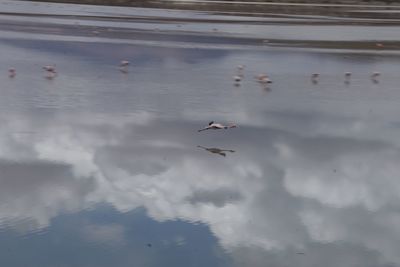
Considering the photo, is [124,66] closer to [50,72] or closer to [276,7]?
[50,72]

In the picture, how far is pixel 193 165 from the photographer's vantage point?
11.4 m

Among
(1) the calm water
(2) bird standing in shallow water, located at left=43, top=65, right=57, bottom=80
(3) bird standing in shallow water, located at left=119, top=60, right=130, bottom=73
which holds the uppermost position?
(1) the calm water

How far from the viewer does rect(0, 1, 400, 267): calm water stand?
8422 mm

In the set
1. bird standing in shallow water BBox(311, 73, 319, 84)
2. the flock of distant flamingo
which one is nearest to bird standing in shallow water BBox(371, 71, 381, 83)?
the flock of distant flamingo

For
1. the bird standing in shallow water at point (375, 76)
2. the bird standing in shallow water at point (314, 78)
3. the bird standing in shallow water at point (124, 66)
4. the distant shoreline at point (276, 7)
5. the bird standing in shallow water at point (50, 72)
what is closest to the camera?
the bird standing in shallow water at point (50, 72)

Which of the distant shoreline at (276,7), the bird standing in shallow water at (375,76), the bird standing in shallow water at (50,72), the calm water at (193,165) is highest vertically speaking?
the calm water at (193,165)

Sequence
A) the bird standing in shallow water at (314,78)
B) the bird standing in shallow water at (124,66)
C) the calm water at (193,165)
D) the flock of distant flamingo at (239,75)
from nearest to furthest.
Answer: the calm water at (193,165), the flock of distant flamingo at (239,75), the bird standing in shallow water at (314,78), the bird standing in shallow water at (124,66)

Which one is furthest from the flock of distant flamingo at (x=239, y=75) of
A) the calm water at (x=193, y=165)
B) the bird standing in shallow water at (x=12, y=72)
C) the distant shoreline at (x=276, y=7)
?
the distant shoreline at (x=276, y=7)

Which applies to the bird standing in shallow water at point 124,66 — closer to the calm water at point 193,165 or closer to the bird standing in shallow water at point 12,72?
the calm water at point 193,165

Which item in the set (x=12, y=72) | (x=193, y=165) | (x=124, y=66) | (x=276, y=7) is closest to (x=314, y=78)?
(x=124, y=66)

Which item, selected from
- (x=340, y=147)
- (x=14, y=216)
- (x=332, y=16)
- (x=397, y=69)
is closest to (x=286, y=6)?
(x=332, y=16)

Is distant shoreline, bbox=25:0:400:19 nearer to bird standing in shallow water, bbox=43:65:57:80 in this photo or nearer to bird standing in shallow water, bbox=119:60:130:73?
bird standing in shallow water, bbox=119:60:130:73

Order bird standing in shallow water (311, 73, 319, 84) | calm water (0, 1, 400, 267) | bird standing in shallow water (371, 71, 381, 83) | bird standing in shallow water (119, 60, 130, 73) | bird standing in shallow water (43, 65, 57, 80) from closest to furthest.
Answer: calm water (0, 1, 400, 267) < bird standing in shallow water (43, 65, 57, 80) < bird standing in shallow water (311, 73, 319, 84) < bird standing in shallow water (119, 60, 130, 73) < bird standing in shallow water (371, 71, 381, 83)

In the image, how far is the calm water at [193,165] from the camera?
8422 mm
